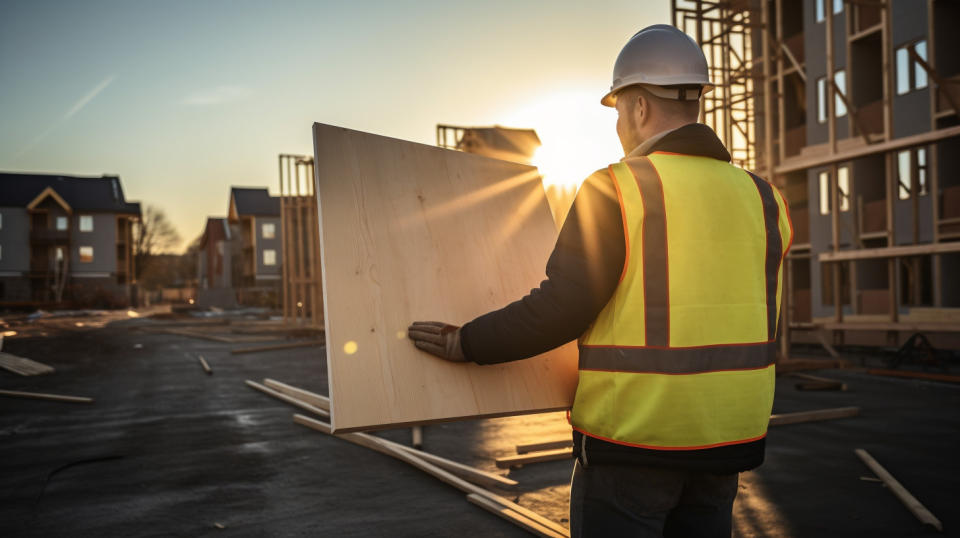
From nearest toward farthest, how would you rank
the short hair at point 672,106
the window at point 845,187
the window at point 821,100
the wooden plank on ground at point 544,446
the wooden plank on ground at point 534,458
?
1. the short hair at point 672,106
2. the wooden plank on ground at point 534,458
3. the wooden plank on ground at point 544,446
4. the window at point 845,187
5. the window at point 821,100

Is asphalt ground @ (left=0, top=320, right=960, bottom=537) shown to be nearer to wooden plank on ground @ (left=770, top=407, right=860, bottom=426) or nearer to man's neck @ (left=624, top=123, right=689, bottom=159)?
wooden plank on ground @ (left=770, top=407, right=860, bottom=426)

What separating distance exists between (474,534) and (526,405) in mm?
2752

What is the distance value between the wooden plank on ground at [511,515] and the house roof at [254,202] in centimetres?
6243

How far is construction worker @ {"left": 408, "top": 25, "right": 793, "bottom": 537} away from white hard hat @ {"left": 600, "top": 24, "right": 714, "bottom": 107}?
0.9 inches

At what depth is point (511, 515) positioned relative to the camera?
498 cm

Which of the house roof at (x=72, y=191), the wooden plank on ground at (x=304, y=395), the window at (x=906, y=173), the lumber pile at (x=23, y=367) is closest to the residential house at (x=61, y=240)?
the house roof at (x=72, y=191)

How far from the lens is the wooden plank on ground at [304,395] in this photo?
9.58m

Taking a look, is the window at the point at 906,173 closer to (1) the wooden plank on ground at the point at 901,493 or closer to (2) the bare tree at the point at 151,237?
(1) the wooden plank on ground at the point at 901,493

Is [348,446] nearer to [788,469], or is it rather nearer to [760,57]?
[788,469]

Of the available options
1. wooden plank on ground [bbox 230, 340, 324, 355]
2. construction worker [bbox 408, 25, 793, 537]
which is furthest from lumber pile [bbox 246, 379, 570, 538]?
wooden plank on ground [bbox 230, 340, 324, 355]

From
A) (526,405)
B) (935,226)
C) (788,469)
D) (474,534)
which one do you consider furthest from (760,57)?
(526,405)

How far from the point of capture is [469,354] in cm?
222

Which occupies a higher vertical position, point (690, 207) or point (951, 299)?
point (690, 207)

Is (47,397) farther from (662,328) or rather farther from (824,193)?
(824,193)
